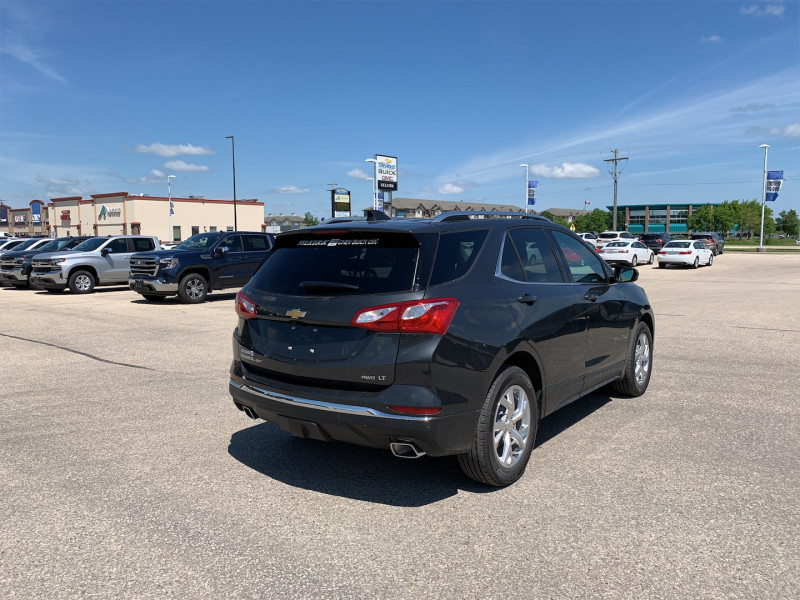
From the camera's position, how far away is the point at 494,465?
3.88 m

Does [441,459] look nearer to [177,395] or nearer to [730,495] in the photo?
[730,495]

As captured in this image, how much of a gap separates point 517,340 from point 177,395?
3.92 m

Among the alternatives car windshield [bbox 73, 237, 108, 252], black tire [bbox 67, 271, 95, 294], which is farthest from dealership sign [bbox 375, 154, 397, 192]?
black tire [bbox 67, 271, 95, 294]

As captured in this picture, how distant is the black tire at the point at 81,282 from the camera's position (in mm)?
19250

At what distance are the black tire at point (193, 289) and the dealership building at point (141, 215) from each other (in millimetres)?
55725

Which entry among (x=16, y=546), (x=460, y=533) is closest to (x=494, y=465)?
(x=460, y=533)

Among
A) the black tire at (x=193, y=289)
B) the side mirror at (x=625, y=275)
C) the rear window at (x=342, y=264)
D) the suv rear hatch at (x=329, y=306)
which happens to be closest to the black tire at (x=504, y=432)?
the suv rear hatch at (x=329, y=306)

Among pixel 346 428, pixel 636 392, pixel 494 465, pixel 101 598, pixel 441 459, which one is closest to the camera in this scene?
pixel 101 598

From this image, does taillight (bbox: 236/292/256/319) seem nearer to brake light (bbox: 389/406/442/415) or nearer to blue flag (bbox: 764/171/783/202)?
brake light (bbox: 389/406/442/415)

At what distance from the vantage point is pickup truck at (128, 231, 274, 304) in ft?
51.3

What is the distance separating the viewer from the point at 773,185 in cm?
5109

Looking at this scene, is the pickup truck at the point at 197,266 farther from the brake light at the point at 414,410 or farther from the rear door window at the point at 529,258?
the brake light at the point at 414,410

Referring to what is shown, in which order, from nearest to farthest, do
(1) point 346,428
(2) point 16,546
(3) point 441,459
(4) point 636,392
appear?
1. (2) point 16,546
2. (1) point 346,428
3. (3) point 441,459
4. (4) point 636,392

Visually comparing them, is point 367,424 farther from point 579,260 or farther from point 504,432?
point 579,260
